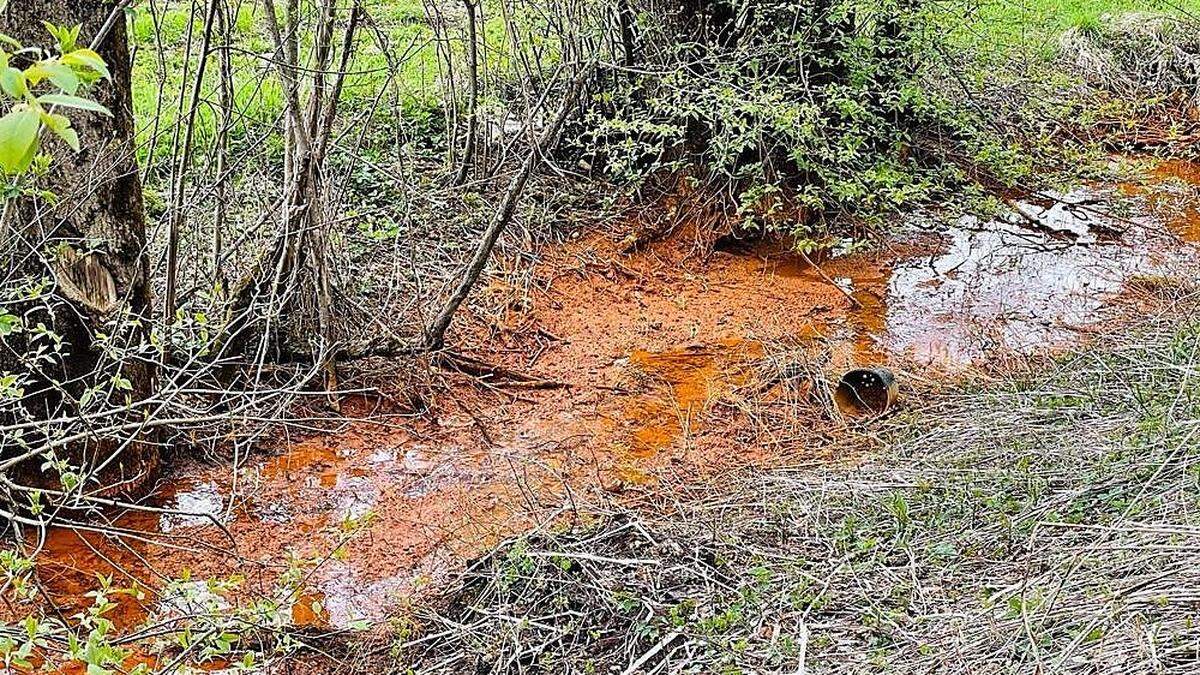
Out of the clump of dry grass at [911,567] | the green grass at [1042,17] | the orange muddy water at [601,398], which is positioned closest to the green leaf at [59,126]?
the orange muddy water at [601,398]

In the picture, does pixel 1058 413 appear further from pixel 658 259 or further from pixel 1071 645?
pixel 658 259

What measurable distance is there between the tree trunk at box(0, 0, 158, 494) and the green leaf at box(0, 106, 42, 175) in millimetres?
2684

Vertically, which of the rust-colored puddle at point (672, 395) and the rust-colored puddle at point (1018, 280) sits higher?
the rust-colored puddle at point (672, 395)

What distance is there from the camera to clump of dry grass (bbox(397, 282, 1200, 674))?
8.56ft

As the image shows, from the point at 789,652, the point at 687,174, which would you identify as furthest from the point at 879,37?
the point at 789,652

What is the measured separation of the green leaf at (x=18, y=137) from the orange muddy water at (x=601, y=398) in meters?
1.95

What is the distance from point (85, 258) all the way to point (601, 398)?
2.44m

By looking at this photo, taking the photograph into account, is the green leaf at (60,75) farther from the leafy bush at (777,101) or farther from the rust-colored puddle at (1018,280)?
the leafy bush at (777,101)

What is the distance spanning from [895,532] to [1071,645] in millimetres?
975

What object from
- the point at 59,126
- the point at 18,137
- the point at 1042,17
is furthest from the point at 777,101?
the point at 18,137

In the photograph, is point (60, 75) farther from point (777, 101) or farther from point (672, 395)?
point (777, 101)

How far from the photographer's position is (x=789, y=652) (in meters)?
2.91

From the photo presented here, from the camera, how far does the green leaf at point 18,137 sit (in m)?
1.01

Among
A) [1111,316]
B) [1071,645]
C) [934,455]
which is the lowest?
[1111,316]
